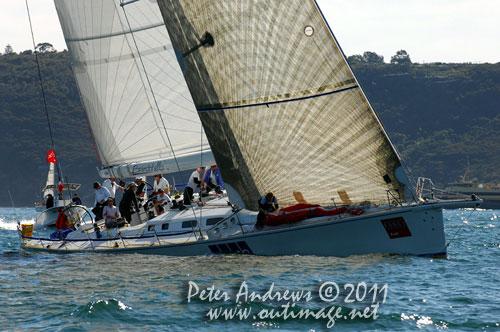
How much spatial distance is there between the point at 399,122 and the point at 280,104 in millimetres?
128179

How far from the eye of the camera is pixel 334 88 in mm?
14312

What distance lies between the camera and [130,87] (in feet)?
70.3

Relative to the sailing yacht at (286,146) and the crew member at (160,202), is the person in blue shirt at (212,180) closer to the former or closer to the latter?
the crew member at (160,202)

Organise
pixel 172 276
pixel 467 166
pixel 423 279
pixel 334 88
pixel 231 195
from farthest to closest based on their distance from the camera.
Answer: pixel 467 166 < pixel 231 195 < pixel 334 88 < pixel 172 276 < pixel 423 279

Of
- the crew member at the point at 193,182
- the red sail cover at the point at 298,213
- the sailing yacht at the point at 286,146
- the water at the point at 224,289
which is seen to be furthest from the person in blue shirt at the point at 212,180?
the red sail cover at the point at 298,213

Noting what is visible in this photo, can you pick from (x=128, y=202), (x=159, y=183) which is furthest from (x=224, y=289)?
(x=159, y=183)

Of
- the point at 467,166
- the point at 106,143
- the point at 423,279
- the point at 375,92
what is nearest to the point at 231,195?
the point at 423,279

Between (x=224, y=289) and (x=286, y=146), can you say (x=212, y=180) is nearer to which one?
(x=286, y=146)

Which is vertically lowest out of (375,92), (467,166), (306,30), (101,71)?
(467,166)

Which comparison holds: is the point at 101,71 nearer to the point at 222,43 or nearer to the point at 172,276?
the point at 222,43

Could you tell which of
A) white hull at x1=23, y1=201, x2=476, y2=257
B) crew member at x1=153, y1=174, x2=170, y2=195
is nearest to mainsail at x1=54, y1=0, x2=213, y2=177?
crew member at x1=153, y1=174, x2=170, y2=195

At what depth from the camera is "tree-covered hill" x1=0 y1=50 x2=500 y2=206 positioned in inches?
4700

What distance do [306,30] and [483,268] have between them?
20.1 ft

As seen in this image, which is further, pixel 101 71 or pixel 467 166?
pixel 467 166
